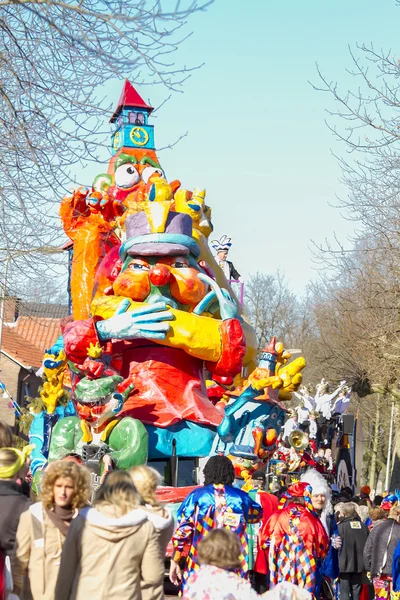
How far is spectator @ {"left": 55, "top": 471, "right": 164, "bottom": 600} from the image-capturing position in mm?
5492

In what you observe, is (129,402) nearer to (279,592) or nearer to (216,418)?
(216,418)

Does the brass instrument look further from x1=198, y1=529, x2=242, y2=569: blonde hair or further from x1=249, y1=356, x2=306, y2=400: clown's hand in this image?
x1=198, y1=529, x2=242, y2=569: blonde hair

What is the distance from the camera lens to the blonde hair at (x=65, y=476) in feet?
19.1

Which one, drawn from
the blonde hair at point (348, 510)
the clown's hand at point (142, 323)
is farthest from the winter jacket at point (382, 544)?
the clown's hand at point (142, 323)

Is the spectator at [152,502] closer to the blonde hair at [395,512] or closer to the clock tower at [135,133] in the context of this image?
the blonde hair at [395,512]

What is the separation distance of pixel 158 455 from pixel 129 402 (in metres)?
0.87

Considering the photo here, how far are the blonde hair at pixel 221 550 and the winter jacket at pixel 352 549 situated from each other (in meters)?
7.41

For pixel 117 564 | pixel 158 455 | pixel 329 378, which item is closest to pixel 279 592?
pixel 117 564

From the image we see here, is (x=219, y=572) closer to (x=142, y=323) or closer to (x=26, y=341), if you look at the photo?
(x=142, y=323)

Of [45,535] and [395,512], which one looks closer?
[45,535]

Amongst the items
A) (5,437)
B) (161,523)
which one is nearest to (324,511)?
(161,523)

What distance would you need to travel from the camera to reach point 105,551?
551 cm

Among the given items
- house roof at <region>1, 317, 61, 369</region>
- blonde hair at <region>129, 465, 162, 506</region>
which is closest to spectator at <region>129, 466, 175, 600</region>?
blonde hair at <region>129, 465, 162, 506</region>

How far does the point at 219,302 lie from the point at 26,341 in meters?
30.6
